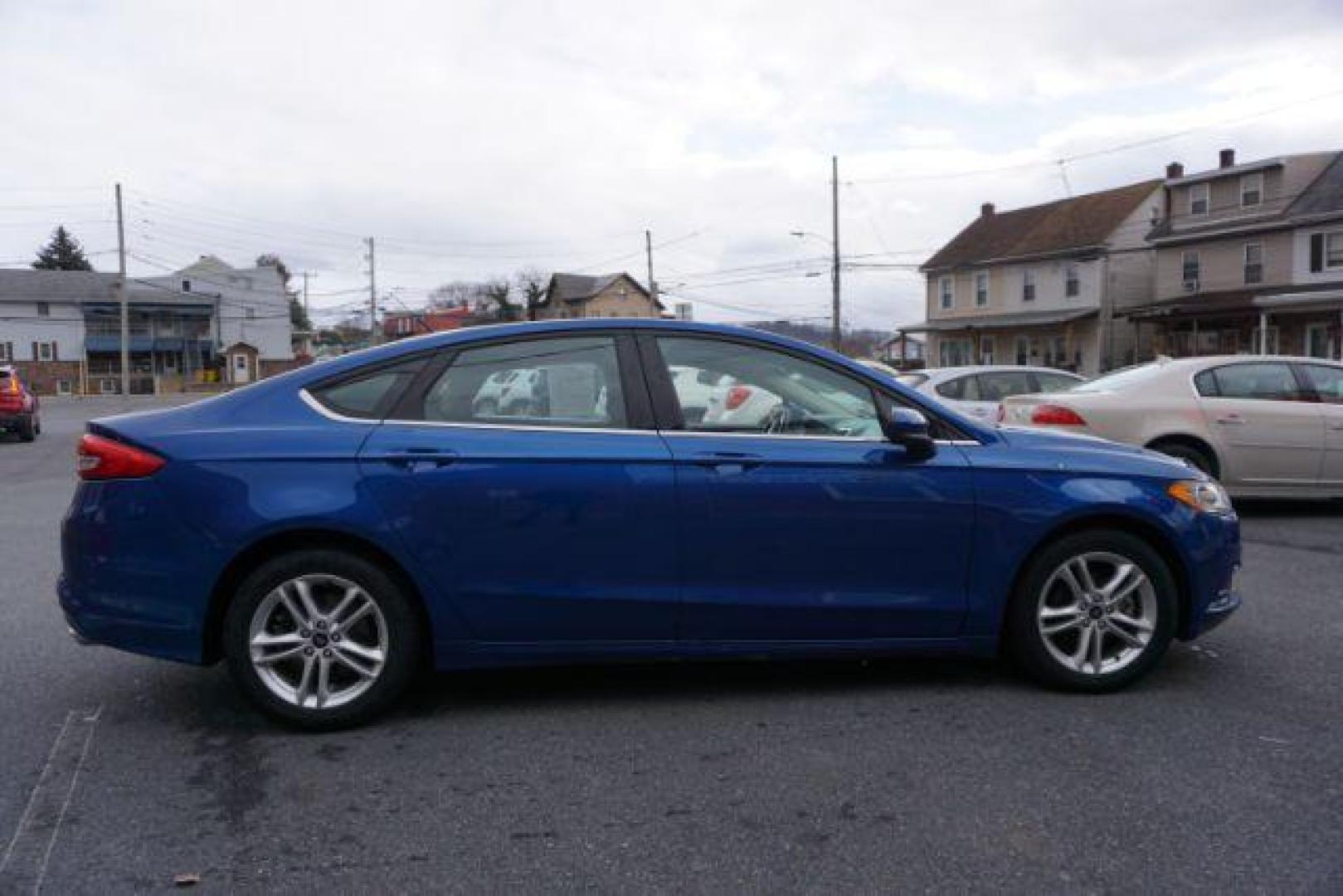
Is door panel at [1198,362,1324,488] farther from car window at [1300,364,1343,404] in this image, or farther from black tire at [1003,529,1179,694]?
black tire at [1003,529,1179,694]

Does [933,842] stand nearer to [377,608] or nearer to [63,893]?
[377,608]

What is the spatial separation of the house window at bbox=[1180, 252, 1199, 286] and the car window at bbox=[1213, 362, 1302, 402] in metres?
33.1

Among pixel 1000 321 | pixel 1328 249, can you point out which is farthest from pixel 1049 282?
pixel 1328 249

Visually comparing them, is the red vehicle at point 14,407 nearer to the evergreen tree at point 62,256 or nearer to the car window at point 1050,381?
the car window at point 1050,381

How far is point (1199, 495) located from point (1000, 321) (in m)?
42.0

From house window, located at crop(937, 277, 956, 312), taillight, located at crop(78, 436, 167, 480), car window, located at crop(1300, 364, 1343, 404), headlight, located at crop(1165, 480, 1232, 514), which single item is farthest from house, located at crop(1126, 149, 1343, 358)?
taillight, located at crop(78, 436, 167, 480)

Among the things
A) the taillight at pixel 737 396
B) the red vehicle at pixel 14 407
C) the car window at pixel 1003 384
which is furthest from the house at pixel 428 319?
the taillight at pixel 737 396

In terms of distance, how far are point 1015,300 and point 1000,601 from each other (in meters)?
43.6

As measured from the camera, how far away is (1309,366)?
8.96 metres

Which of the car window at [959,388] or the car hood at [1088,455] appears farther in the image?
the car window at [959,388]

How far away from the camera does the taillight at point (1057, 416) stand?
866 centimetres

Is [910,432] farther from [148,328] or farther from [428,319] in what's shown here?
[428,319]

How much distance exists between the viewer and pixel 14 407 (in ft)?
67.2

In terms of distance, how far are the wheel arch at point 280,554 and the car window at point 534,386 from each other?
0.56m
